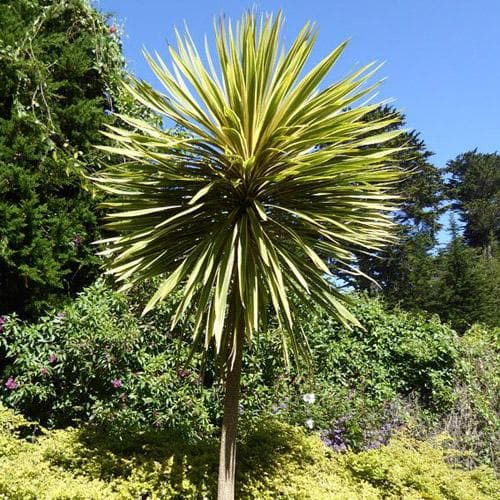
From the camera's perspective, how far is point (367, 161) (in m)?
2.56

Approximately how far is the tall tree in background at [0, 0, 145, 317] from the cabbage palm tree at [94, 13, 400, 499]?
1.74 m

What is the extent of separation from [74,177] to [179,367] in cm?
199

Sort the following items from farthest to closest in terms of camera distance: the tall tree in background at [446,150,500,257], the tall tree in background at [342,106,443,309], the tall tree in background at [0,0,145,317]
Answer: the tall tree in background at [446,150,500,257] < the tall tree in background at [342,106,443,309] < the tall tree in background at [0,0,145,317]

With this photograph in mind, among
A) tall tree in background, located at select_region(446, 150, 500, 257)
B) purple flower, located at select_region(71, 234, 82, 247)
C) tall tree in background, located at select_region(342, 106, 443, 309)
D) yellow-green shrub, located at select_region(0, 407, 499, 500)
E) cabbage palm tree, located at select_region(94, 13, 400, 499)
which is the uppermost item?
tall tree in background, located at select_region(446, 150, 500, 257)

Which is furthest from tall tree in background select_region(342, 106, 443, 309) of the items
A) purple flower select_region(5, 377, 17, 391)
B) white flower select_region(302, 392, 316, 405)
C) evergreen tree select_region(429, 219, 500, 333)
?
purple flower select_region(5, 377, 17, 391)

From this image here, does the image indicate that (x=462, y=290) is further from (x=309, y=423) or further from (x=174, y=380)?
(x=174, y=380)

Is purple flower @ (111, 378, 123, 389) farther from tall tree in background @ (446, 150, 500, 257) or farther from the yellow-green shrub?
tall tree in background @ (446, 150, 500, 257)

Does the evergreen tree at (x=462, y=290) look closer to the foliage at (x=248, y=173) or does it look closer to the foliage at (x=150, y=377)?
the foliage at (x=150, y=377)

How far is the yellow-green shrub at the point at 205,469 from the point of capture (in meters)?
2.84

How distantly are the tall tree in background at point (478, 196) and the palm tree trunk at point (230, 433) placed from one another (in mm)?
31648

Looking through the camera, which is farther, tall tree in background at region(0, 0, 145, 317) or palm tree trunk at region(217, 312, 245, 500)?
tall tree in background at region(0, 0, 145, 317)

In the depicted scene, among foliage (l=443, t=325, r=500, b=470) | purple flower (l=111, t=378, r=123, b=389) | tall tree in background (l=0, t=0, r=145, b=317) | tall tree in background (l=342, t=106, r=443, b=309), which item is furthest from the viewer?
tall tree in background (l=342, t=106, r=443, b=309)

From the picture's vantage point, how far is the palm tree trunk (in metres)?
2.74

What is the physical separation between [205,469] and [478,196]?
118ft
